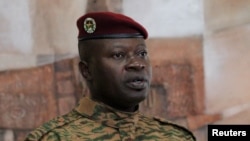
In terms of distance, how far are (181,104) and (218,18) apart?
0.94ft

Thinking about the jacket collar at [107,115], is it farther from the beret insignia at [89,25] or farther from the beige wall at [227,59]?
the beige wall at [227,59]

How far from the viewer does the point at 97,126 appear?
1.27m

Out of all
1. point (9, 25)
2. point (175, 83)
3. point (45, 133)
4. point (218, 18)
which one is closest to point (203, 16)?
point (218, 18)

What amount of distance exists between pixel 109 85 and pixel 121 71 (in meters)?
0.04

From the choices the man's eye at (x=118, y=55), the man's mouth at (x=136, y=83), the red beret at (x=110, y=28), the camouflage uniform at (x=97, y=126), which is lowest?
the camouflage uniform at (x=97, y=126)

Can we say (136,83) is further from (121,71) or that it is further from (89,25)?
(89,25)

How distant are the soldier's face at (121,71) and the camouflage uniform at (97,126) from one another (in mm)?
28

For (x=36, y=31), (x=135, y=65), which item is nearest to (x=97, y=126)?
(x=135, y=65)

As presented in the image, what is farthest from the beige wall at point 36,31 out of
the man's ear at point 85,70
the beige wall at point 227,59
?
the man's ear at point 85,70

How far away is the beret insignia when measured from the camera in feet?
4.18

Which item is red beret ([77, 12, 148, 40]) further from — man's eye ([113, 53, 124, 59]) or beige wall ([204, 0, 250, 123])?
beige wall ([204, 0, 250, 123])

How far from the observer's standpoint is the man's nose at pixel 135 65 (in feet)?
4.03

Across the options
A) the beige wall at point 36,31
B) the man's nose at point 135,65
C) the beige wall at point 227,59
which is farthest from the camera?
the beige wall at point 227,59

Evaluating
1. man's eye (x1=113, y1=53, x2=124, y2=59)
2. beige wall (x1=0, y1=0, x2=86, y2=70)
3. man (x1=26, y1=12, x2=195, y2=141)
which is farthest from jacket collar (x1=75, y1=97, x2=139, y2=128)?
beige wall (x1=0, y1=0, x2=86, y2=70)
